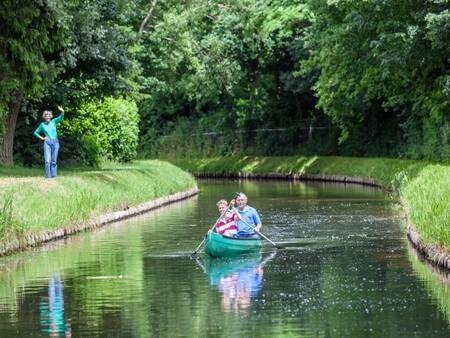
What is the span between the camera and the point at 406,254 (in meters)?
26.4

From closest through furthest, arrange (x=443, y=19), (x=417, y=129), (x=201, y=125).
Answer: (x=443, y=19)
(x=417, y=129)
(x=201, y=125)

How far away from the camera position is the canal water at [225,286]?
17.4 metres

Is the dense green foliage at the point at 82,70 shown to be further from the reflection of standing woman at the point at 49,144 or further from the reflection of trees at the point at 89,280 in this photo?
the reflection of trees at the point at 89,280

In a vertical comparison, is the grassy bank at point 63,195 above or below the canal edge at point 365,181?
above

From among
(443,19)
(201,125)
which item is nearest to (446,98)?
(443,19)

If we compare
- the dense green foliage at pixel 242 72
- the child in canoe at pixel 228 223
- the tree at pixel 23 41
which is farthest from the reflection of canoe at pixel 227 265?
the dense green foliage at pixel 242 72

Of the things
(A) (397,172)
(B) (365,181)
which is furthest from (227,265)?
(B) (365,181)

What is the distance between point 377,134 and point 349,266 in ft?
146

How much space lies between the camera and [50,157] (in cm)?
3875

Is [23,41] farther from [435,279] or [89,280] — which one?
[435,279]

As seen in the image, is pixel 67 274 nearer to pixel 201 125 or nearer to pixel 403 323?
pixel 403 323

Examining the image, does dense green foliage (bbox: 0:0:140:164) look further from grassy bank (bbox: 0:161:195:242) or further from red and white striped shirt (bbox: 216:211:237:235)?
red and white striped shirt (bbox: 216:211:237:235)

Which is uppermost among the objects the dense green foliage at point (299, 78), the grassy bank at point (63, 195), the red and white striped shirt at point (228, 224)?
the dense green foliage at point (299, 78)

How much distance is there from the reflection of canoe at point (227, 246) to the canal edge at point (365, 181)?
3485 mm
